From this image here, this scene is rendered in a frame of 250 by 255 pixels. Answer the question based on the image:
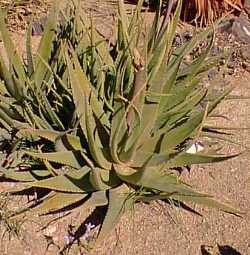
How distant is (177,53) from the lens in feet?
12.3

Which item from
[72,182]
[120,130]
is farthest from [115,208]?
[120,130]

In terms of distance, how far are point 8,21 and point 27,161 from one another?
5.00 ft

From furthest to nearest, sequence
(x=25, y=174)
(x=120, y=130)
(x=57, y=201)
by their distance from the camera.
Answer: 1. (x=25, y=174)
2. (x=57, y=201)
3. (x=120, y=130)

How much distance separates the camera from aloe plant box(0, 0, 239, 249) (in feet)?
10.5

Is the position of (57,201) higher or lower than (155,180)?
lower

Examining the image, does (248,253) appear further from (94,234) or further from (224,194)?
(94,234)

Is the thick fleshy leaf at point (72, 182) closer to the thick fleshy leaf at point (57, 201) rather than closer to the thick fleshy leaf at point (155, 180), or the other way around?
the thick fleshy leaf at point (57, 201)

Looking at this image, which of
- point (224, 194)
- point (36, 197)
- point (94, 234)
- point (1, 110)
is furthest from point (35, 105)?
point (224, 194)

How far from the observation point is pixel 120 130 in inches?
125

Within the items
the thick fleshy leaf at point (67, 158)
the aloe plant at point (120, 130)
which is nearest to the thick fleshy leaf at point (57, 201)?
the aloe plant at point (120, 130)

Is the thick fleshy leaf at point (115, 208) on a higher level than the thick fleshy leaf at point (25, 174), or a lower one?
lower

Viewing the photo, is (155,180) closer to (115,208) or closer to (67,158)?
(115,208)

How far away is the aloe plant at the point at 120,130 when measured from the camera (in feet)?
10.5

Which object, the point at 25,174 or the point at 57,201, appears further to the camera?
the point at 25,174
